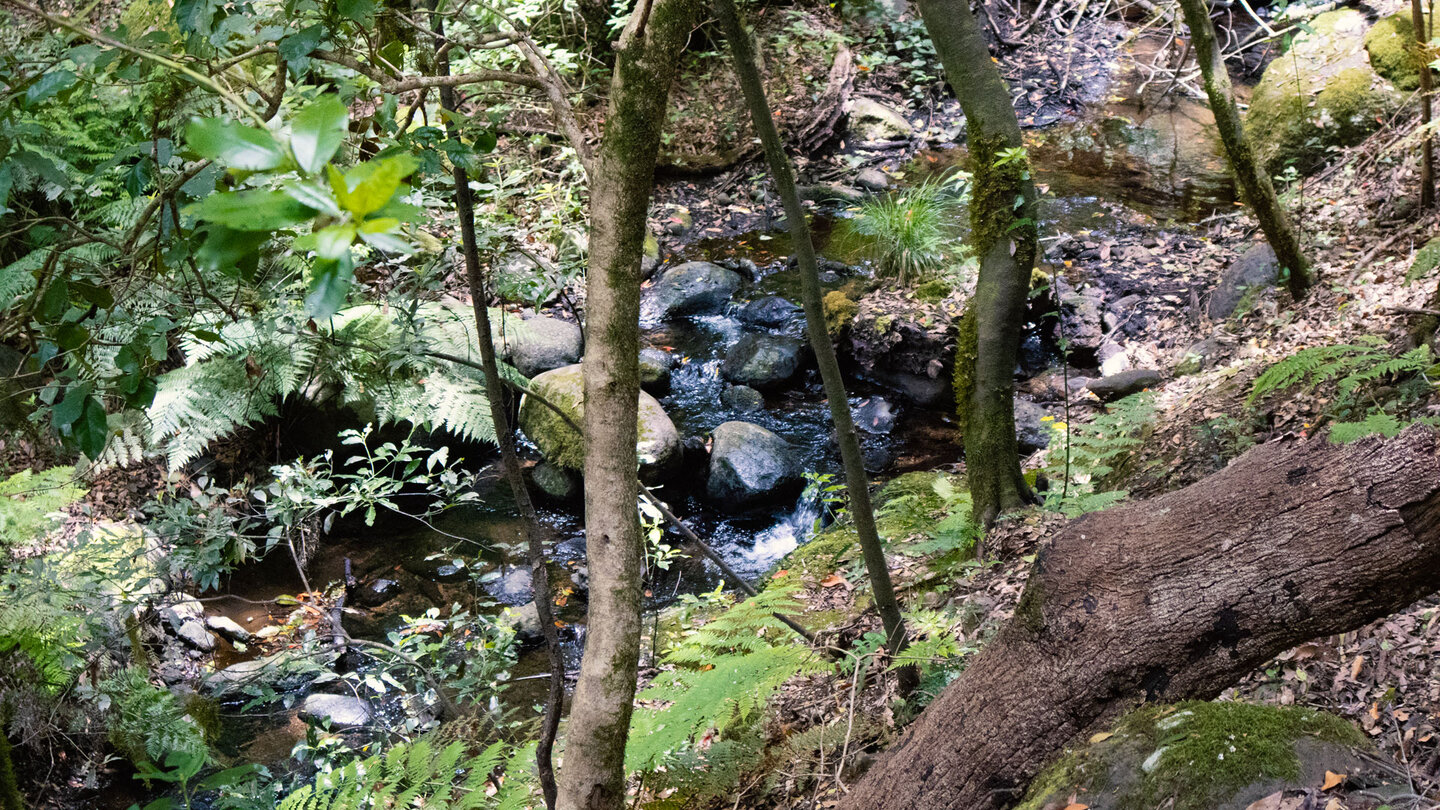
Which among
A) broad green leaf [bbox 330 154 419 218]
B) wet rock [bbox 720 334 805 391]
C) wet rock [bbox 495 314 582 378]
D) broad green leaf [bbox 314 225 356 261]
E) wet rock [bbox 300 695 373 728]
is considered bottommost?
wet rock [bbox 300 695 373 728]

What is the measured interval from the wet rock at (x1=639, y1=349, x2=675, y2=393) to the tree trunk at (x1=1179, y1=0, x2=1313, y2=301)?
4.31m

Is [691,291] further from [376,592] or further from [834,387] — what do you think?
[834,387]

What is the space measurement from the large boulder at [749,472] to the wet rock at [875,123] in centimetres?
588

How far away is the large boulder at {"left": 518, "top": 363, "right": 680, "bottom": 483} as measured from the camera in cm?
594

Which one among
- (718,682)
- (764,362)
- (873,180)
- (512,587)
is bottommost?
(512,587)

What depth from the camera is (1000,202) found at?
3.38 metres

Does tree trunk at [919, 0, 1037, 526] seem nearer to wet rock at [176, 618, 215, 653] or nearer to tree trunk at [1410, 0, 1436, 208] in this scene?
tree trunk at [1410, 0, 1436, 208]

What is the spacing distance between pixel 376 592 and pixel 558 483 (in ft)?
4.73

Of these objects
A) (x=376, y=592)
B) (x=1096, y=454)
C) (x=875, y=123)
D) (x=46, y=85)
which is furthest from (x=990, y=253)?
(x=875, y=123)

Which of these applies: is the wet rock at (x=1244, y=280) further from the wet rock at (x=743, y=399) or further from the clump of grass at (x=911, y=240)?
the wet rock at (x=743, y=399)

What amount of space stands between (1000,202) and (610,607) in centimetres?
267

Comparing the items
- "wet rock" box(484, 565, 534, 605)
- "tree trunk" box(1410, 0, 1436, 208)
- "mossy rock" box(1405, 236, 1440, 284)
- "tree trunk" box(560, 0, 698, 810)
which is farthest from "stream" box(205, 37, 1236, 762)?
"mossy rock" box(1405, 236, 1440, 284)

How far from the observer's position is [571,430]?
604 centimetres

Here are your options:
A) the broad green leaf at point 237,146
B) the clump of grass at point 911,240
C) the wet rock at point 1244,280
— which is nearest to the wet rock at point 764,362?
the clump of grass at point 911,240
